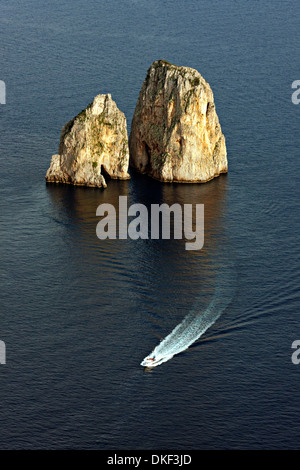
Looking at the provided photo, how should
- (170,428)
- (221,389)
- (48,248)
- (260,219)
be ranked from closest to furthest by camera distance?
(170,428), (221,389), (48,248), (260,219)

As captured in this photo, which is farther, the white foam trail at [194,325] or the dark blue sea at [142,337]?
the white foam trail at [194,325]

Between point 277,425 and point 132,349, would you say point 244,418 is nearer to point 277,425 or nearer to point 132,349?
point 277,425

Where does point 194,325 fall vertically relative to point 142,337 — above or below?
above

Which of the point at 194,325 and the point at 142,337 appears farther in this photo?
the point at 194,325

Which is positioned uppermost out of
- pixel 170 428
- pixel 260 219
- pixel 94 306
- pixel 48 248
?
pixel 260 219

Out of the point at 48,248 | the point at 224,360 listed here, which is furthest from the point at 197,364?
the point at 48,248

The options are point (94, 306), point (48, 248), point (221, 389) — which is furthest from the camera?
point (48, 248)

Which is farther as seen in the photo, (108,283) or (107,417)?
(108,283)

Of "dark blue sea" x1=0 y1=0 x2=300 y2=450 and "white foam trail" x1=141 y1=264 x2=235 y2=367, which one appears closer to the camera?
"dark blue sea" x1=0 y1=0 x2=300 y2=450
